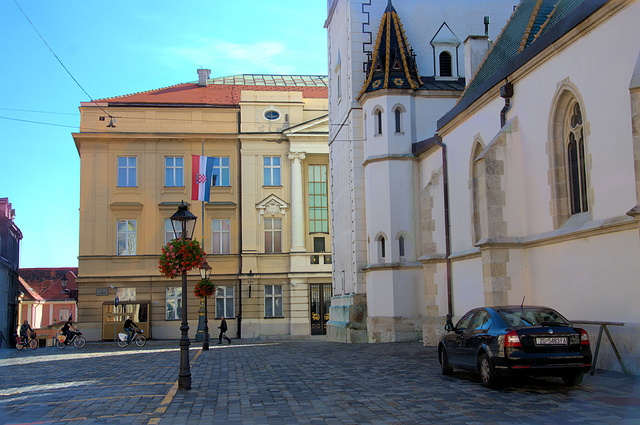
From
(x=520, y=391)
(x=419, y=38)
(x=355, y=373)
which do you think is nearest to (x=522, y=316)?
(x=520, y=391)

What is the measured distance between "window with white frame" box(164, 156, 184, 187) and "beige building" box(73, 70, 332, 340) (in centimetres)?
7

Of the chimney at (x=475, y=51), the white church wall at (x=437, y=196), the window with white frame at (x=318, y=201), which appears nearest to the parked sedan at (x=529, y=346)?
the white church wall at (x=437, y=196)

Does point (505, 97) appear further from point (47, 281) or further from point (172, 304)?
point (47, 281)

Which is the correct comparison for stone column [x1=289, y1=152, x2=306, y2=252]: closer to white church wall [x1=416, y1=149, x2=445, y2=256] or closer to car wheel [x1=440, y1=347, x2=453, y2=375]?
white church wall [x1=416, y1=149, x2=445, y2=256]

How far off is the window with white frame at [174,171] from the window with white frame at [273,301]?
9040 millimetres

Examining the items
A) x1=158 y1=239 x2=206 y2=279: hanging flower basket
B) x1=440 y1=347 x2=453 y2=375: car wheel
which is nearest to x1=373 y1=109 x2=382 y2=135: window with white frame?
x1=158 y1=239 x2=206 y2=279: hanging flower basket

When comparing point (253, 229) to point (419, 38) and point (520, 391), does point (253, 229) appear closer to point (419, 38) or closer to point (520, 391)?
point (419, 38)

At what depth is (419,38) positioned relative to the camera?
3173cm

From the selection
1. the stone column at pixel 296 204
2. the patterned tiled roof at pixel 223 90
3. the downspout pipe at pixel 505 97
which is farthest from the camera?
the patterned tiled roof at pixel 223 90

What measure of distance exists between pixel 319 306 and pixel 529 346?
3499 centimetres

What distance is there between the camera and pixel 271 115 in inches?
1854

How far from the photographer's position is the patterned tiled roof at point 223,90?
47.1 metres

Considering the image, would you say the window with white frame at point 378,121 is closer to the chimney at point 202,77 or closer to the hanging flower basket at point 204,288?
the hanging flower basket at point 204,288

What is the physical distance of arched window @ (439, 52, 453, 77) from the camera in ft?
103
